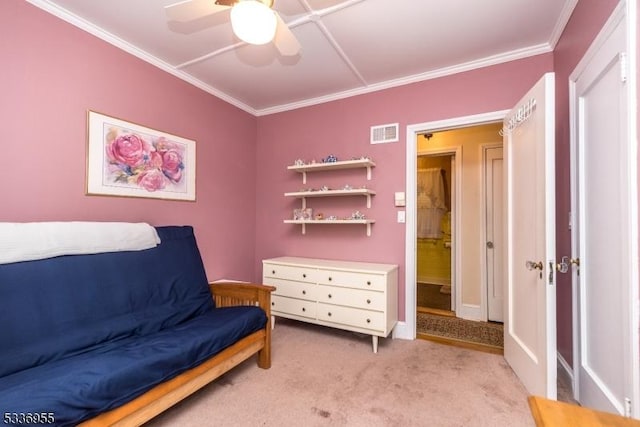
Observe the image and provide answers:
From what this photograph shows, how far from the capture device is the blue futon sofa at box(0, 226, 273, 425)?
3.80 ft

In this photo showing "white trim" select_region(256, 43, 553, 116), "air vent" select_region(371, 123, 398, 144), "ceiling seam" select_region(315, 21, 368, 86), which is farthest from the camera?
"air vent" select_region(371, 123, 398, 144)

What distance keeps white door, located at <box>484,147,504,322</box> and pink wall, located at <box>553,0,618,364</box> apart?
1.23 meters

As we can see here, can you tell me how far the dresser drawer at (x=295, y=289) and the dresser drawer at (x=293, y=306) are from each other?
0.05m

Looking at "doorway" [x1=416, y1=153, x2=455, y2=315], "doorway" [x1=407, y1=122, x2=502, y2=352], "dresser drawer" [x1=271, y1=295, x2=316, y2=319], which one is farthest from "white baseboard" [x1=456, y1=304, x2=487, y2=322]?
"dresser drawer" [x1=271, y1=295, x2=316, y2=319]

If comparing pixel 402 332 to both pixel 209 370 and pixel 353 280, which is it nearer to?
pixel 353 280

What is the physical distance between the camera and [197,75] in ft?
9.02

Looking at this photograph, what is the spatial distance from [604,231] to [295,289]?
223 centimetres

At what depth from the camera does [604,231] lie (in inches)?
56.6

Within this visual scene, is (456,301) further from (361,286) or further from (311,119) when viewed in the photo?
(311,119)

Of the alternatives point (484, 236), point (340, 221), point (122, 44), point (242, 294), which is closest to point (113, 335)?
point (242, 294)

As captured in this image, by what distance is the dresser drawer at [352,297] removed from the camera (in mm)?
2436

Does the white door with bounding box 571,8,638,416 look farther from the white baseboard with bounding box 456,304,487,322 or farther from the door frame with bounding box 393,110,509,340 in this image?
the white baseboard with bounding box 456,304,487,322

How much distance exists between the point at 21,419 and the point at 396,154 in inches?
112

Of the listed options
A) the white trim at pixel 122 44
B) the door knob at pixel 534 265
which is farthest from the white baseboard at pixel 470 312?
the white trim at pixel 122 44
